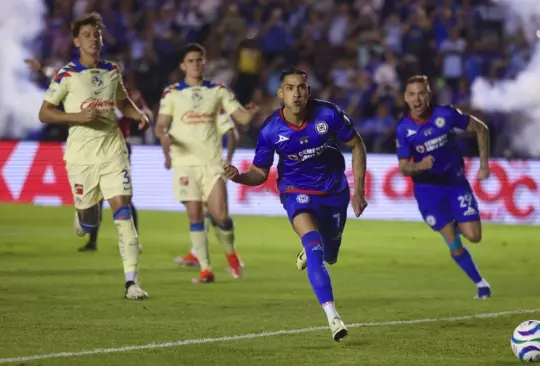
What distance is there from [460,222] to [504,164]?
9.32 metres

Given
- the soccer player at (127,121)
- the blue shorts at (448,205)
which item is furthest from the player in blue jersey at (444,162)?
the soccer player at (127,121)

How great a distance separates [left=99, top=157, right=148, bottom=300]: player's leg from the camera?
10406mm

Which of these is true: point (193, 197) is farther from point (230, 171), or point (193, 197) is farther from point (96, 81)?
point (230, 171)

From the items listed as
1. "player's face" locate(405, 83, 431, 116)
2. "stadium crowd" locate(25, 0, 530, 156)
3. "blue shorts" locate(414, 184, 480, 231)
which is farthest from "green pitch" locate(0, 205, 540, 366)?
"stadium crowd" locate(25, 0, 530, 156)

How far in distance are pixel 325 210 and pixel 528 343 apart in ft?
7.08

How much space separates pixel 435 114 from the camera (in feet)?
36.9

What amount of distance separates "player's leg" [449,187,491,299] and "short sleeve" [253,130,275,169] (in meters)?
3.16

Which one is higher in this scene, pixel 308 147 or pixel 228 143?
pixel 308 147

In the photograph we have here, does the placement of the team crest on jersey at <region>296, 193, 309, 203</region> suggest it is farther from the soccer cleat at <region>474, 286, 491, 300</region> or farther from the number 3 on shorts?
the soccer cleat at <region>474, 286, 491, 300</region>

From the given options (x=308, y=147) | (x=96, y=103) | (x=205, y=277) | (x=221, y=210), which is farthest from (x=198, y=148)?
(x=308, y=147)

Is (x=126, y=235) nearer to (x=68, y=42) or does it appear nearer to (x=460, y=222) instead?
(x=460, y=222)

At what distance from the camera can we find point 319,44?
77.9 ft

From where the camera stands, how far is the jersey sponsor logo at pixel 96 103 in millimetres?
10414

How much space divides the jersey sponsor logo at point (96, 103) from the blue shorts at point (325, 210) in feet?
8.15
